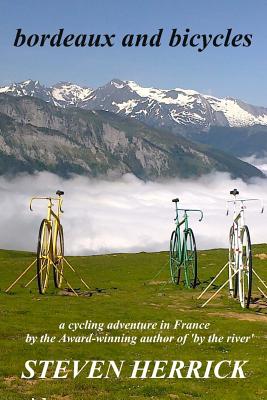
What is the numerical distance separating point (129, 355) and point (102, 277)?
162 feet

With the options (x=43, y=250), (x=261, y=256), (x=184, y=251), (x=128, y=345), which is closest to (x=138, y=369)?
(x=128, y=345)

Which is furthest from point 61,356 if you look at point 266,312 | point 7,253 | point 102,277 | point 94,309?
point 7,253

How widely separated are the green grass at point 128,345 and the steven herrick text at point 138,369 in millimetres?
468

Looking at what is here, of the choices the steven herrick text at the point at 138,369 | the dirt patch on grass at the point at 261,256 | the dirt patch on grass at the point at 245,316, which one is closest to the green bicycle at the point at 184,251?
the dirt patch on grass at the point at 245,316

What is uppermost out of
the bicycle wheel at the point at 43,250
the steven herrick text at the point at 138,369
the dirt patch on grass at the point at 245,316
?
the bicycle wheel at the point at 43,250

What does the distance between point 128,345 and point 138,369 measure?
4.88m

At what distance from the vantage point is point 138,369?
24969 millimetres

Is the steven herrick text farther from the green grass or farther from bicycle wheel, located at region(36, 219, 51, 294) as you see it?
bicycle wheel, located at region(36, 219, 51, 294)

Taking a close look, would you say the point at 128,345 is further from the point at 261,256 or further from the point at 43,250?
the point at 261,256

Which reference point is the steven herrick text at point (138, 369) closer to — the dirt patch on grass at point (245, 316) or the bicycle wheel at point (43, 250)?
the dirt patch on grass at point (245, 316)

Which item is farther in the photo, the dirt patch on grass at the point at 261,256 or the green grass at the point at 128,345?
the dirt patch on grass at the point at 261,256

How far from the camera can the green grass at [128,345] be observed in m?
21.8

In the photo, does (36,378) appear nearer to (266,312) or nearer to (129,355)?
(129,355)

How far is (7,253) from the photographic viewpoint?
118 meters
